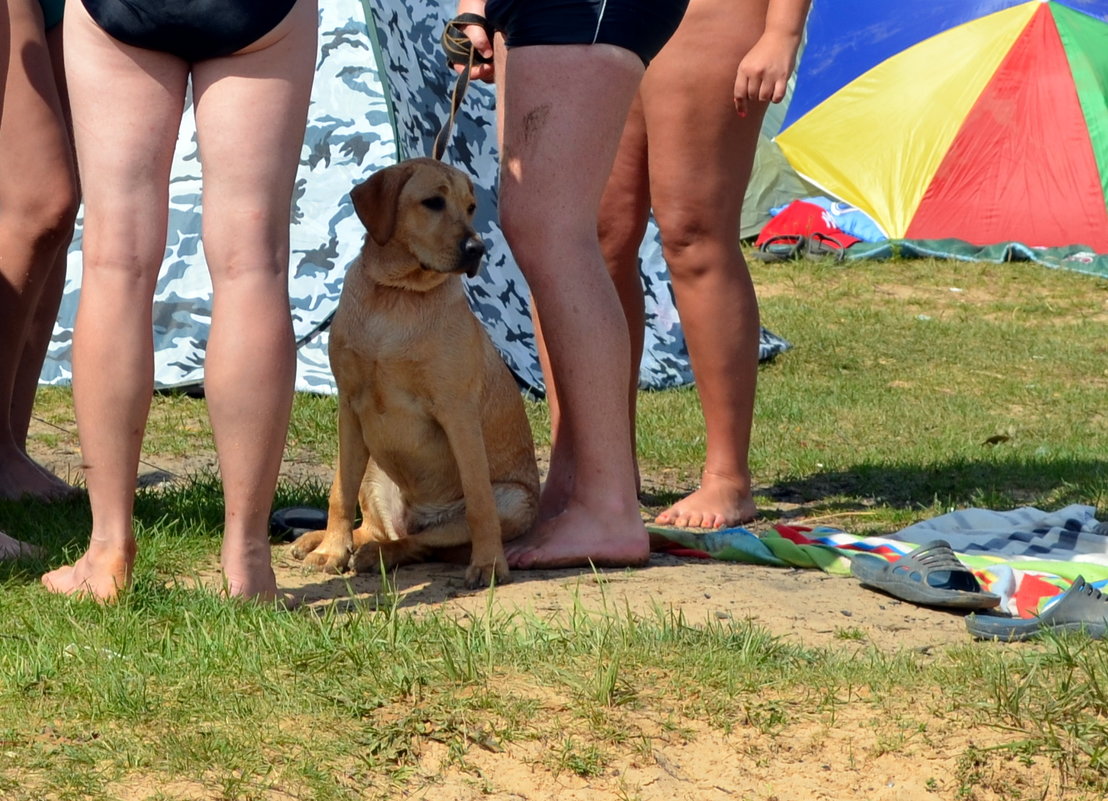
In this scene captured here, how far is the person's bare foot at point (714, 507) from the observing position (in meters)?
4.29

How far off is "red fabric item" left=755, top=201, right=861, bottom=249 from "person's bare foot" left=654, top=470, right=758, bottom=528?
312 inches

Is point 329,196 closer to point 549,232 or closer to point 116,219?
point 549,232

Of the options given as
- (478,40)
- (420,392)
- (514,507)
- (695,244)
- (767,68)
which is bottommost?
(514,507)

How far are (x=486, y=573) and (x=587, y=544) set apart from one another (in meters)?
0.27

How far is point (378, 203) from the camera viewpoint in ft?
11.9

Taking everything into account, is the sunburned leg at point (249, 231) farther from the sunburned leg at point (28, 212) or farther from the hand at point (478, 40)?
the sunburned leg at point (28, 212)

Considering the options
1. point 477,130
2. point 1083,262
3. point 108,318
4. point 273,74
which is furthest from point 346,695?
point 1083,262

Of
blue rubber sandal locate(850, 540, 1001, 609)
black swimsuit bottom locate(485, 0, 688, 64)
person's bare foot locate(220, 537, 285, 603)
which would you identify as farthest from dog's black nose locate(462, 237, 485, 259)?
blue rubber sandal locate(850, 540, 1001, 609)

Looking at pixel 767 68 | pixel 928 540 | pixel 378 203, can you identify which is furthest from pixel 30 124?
pixel 928 540

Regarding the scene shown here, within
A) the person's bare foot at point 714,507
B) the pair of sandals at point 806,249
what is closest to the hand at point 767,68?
the person's bare foot at point 714,507

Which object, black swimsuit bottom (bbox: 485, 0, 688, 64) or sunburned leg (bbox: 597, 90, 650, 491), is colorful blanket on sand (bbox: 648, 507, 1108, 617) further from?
black swimsuit bottom (bbox: 485, 0, 688, 64)

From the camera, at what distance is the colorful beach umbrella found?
11.9 meters

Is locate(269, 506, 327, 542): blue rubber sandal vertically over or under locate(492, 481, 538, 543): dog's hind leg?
under

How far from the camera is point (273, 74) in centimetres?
289
